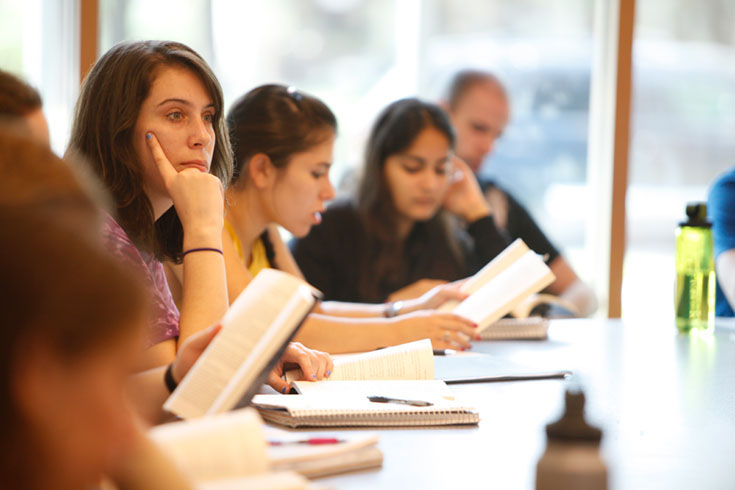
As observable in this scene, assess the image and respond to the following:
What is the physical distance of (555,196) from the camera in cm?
408

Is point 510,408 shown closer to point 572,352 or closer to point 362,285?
point 572,352

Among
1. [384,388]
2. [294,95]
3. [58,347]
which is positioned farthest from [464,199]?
[58,347]

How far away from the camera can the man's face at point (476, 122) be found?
3.60 m

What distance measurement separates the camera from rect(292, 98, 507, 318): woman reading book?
A: 115 inches

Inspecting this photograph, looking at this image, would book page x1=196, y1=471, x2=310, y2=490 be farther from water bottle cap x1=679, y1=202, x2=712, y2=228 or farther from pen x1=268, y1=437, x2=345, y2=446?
water bottle cap x1=679, y1=202, x2=712, y2=228

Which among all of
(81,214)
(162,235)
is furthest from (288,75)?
(81,214)

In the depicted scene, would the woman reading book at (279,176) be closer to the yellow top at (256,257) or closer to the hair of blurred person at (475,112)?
the yellow top at (256,257)

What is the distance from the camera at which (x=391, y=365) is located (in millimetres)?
1552

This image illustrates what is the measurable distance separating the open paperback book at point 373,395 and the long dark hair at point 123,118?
439 millimetres

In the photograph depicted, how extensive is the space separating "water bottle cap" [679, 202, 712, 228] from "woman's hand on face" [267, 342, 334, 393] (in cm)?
117

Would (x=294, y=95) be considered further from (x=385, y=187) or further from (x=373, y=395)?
(x=373, y=395)

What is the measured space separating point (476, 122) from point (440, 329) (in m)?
1.86

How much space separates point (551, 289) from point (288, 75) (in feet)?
4.66

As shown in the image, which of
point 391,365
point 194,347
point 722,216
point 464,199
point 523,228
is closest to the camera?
point 194,347
